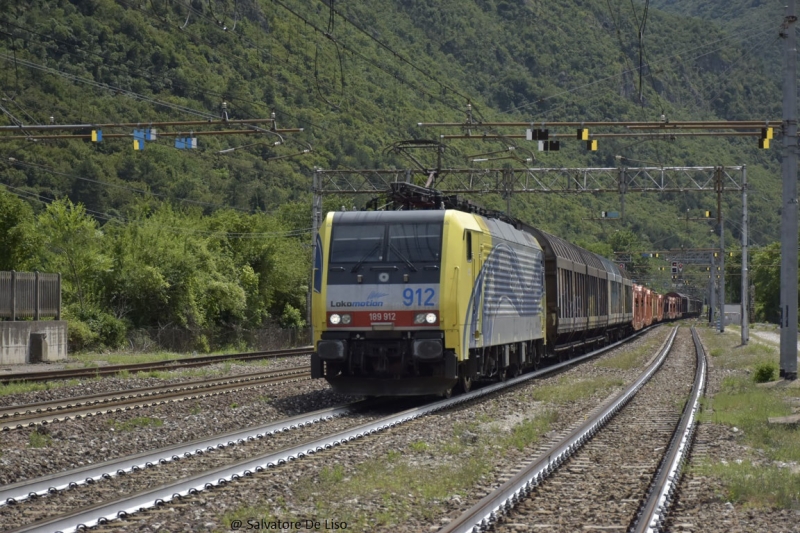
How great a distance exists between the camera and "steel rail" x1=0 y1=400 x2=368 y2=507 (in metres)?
9.18

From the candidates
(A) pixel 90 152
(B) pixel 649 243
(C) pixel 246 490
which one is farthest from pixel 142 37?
(C) pixel 246 490

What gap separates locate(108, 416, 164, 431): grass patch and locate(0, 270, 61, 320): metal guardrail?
17900mm

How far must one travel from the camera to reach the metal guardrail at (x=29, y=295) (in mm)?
31125

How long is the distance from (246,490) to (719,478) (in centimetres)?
470

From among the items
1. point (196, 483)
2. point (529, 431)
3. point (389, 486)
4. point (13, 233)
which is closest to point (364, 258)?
point (529, 431)

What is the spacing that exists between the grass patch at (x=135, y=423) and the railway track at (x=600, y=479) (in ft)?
18.3

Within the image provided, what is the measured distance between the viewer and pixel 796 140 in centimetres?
2323

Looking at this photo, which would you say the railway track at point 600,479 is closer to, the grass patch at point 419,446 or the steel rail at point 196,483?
the grass patch at point 419,446

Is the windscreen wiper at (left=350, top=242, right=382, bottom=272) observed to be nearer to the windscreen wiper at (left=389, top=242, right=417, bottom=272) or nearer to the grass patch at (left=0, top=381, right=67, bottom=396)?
the windscreen wiper at (left=389, top=242, right=417, bottom=272)

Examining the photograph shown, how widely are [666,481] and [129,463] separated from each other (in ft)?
17.5

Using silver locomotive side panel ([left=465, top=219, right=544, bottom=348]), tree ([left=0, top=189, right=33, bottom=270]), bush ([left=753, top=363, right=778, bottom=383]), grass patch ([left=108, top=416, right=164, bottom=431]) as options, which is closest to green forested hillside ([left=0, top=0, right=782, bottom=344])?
tree ([left=0, top=189, right=33, bottom=270])

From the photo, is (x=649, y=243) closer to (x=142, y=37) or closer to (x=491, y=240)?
(x=142, y=37)

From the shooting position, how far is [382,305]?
17328 mm

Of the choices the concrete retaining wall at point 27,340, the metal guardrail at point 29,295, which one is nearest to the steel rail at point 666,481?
the concrete retaining wall at point 27,340
